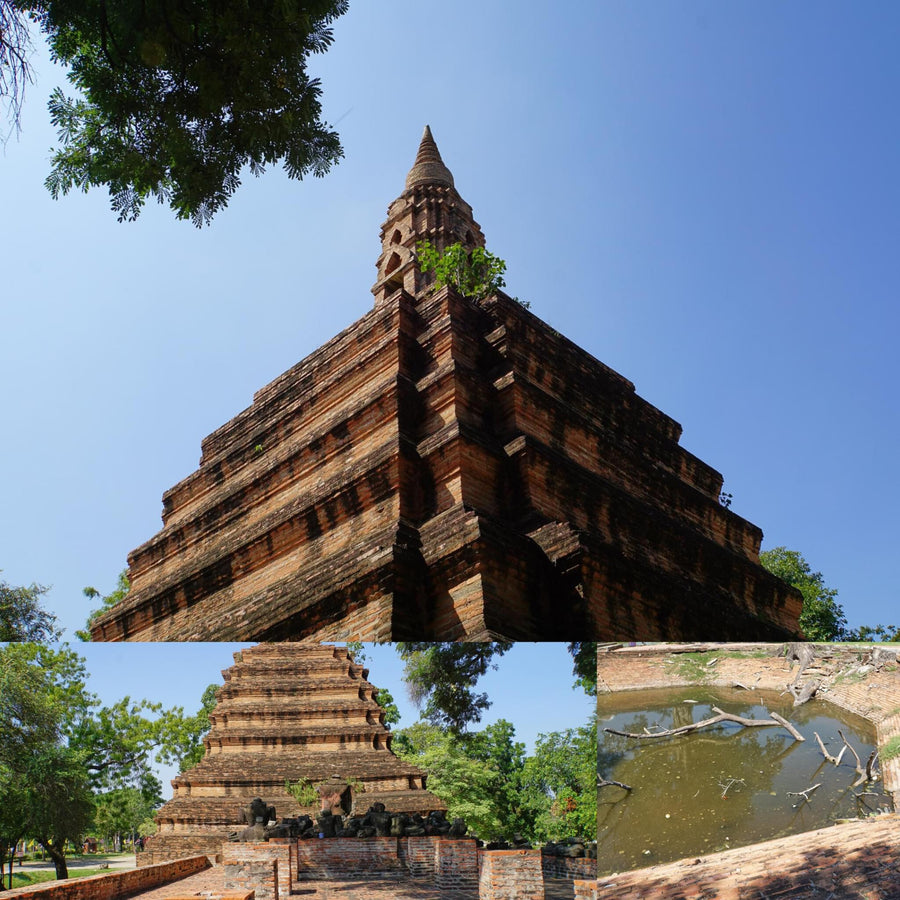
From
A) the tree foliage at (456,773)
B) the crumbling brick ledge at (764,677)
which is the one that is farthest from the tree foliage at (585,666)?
the tree foliage at (456,773)

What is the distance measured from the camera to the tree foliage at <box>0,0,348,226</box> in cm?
697

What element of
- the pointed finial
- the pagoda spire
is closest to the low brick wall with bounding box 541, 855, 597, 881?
the pagoda spire

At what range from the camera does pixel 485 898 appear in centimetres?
489

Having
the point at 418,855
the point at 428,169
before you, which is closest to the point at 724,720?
the point at 418,855

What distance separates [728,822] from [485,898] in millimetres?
1567

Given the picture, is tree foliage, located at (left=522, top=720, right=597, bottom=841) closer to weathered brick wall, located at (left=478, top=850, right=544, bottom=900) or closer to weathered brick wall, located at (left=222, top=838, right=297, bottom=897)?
weathered brick wall, located at (left=478, top=850, right=544, bottom=900)

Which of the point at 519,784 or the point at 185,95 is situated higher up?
the point at 185,95

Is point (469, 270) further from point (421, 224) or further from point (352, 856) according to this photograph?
point (352, 856)

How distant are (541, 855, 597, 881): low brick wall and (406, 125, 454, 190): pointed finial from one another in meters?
16.1

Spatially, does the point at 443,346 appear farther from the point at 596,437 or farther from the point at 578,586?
the point at 578,586

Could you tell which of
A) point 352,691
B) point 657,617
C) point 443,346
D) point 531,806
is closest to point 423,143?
point 443,346

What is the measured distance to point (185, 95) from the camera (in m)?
7.79

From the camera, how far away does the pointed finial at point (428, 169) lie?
61.0 ft

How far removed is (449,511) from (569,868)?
3.75 m
